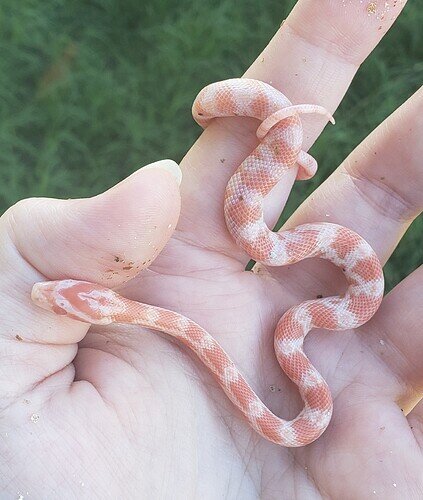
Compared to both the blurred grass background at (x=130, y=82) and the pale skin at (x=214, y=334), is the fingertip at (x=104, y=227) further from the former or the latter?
the blurred grass background at (x=130, y=82)

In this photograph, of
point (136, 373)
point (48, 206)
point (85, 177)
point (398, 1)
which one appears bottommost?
point (85, 177)

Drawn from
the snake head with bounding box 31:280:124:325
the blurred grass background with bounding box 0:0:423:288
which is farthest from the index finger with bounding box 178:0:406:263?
the blurred grass background with bounding box 0:0:423:288

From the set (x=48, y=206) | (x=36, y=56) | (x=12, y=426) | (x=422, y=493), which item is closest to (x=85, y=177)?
(x=36, y=56)

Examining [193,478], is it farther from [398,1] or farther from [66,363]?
[398,1]

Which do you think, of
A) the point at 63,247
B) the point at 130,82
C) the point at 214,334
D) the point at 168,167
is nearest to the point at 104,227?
the point at 63,247

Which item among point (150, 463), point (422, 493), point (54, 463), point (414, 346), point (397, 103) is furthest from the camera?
point (397, 103)

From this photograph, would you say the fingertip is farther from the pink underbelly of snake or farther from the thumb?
the pink underbelly of snake
